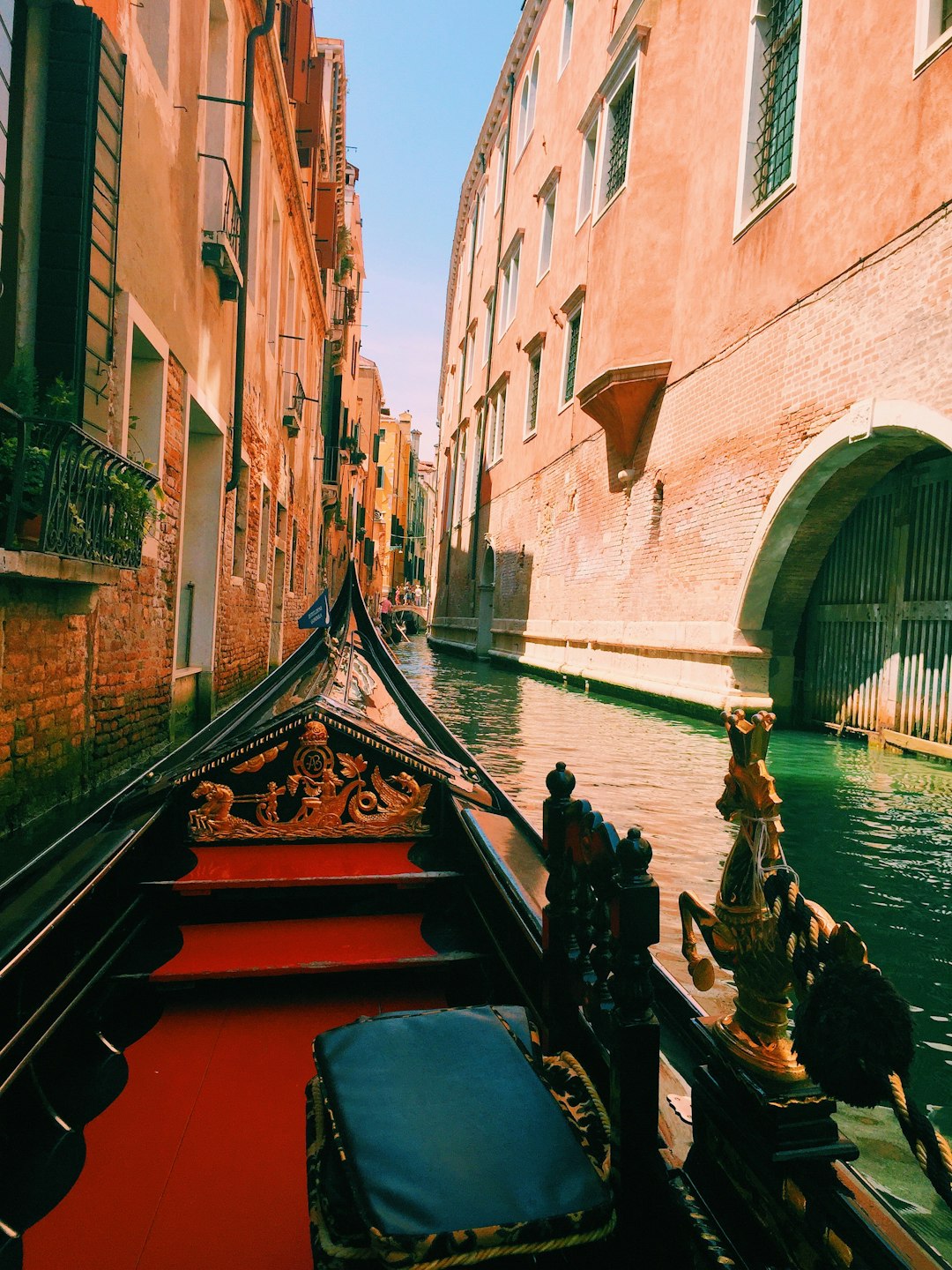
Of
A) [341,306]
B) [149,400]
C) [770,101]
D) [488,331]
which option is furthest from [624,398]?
[488,331]

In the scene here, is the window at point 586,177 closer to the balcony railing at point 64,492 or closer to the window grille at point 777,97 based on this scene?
the window grille at point 777,97

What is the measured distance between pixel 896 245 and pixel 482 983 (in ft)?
18.3

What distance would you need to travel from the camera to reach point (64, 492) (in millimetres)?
2992

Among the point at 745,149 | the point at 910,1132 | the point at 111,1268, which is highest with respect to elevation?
the point at 745,149

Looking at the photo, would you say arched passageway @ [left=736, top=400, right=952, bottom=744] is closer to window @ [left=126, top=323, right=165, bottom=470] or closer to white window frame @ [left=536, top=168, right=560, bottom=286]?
window @ [left=126, top=323, right=165, bottom=470]

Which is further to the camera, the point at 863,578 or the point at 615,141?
the point at 615,141

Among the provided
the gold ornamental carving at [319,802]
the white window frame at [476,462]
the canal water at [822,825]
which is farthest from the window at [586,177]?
the gold ornamental carving at [319,802]

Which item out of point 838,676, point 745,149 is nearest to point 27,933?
point 838,676

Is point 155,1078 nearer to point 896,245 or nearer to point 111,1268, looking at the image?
point 111,1268

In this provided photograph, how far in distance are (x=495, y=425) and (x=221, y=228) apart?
12.9 meters

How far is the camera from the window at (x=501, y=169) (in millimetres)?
19125

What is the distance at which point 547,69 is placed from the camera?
15.1 metres

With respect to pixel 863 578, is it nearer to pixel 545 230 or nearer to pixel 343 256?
pixel 545 230

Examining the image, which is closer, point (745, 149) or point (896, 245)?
point (896, 245)
